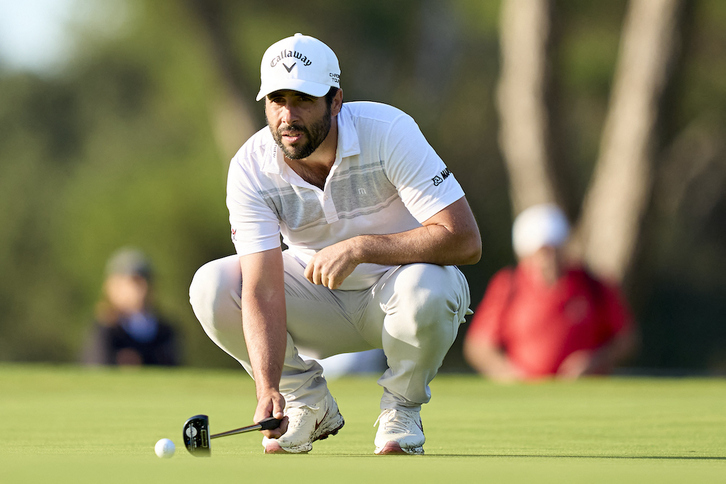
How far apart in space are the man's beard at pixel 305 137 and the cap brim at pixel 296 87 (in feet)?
0.42

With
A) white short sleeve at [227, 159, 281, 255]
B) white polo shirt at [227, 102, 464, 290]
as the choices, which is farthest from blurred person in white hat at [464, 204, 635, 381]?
white short sleeve at [227, 159, 281, 255]

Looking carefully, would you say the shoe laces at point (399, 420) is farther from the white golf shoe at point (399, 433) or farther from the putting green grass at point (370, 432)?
the putting green grass at point (370, 432)

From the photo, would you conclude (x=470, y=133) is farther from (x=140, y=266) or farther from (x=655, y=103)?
(x=140, y=266)

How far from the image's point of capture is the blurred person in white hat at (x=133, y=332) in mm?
9609

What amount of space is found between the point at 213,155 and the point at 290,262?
15.4 metres

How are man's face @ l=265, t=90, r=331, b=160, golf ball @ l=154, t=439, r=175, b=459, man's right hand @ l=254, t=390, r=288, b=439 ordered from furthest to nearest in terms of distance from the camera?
1. man's face @ l=265, t=90, r=331, b=160
2. man's right hand @ l=254, t=390, r=288, b=439
3. golf ball @ l=154, t=439, r=175, b=459

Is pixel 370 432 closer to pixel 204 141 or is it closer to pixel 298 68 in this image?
pixel 298 68

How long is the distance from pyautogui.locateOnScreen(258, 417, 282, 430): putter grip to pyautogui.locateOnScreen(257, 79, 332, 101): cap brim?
1.04 meters

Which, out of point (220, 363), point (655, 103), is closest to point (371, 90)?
point (220, 363)

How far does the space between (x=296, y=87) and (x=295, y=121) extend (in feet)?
0.46

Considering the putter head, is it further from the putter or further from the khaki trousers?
the khaki trousers

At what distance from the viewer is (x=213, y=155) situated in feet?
64.1

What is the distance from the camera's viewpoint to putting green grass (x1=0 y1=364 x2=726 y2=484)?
295cm

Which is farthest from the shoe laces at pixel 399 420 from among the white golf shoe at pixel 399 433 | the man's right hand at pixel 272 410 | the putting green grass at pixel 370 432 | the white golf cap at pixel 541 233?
the white golf cap at pixel 541 233
